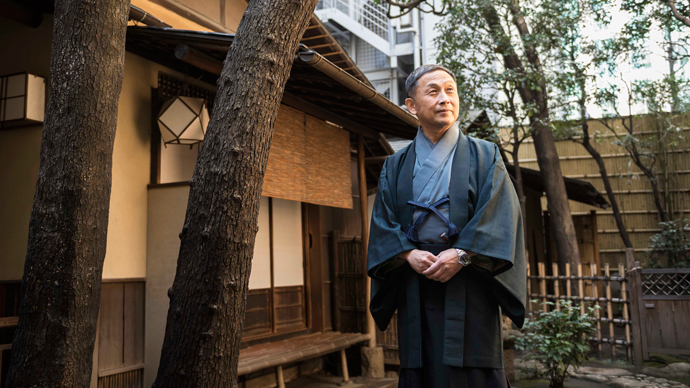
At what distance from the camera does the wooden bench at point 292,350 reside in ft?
18.4

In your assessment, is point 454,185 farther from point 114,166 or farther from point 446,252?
point 114,166

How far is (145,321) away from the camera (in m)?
5.25

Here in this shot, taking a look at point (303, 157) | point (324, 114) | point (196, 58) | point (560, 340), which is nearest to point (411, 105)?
point (196, 58)

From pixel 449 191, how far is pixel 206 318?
1388 millimetres

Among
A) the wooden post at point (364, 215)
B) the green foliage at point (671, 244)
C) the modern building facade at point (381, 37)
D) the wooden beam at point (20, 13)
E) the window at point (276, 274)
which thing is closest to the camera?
the wooden beam at point (20, 13)

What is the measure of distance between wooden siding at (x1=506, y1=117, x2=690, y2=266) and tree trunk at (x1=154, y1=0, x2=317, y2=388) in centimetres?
1538

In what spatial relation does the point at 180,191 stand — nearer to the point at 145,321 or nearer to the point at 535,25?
the point at 145,321

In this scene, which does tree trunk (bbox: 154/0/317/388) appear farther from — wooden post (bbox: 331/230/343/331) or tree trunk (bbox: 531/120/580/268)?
tree trunk (bbox: 531/120/580/268)

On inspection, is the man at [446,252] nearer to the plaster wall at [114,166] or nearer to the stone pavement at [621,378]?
the plaster wall at [114,166]

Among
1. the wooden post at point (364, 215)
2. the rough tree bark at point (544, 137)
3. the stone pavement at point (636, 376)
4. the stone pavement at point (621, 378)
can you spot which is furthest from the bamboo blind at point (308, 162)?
the rough tree bark at point (544, 137)

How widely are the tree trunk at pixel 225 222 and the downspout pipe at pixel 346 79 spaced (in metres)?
1.51

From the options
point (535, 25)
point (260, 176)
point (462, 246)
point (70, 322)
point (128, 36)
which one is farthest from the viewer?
point (535, 25)

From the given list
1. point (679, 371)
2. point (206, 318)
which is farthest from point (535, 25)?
point (206, 318)

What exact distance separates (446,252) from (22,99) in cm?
396
